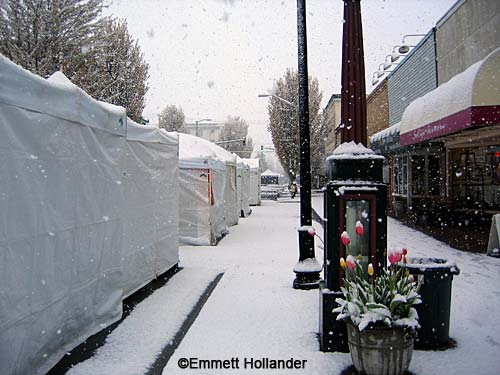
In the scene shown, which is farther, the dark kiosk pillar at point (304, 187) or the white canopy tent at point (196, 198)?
the white canopy tent at point (196, 198)

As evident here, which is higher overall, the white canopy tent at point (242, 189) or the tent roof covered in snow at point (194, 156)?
the tent roof covered in snow at point (194, 156)

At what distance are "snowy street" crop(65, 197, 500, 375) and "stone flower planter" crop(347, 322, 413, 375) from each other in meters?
0.41

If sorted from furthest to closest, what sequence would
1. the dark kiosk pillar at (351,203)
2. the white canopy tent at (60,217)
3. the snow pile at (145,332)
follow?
the dark kiosk pillar at (351,203) → the snow pile at (145,332) → the white canopy tent at (60,217)

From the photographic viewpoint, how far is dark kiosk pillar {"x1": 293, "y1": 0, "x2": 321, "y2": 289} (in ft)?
24.4

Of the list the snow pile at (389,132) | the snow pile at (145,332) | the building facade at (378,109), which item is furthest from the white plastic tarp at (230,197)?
the building facade at (378,109)

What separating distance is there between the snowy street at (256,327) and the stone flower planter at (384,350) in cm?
41

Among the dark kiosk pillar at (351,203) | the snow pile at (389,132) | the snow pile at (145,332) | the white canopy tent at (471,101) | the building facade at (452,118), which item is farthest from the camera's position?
the snow pile at (389,132)

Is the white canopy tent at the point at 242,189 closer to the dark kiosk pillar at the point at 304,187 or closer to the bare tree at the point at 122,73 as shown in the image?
the bare tree at the point at 122,73

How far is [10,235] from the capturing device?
12.3ft

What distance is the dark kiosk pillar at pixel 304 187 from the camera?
24.4ft

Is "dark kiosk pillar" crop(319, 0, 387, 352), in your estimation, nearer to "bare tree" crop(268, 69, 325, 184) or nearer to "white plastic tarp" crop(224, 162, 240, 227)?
"white plastic tarp" crop(224, 162, 240, 227)

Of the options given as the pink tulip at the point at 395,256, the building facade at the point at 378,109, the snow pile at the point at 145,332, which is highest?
the building facade at the point at 378,109

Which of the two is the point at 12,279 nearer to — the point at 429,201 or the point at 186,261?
the point at 186,261

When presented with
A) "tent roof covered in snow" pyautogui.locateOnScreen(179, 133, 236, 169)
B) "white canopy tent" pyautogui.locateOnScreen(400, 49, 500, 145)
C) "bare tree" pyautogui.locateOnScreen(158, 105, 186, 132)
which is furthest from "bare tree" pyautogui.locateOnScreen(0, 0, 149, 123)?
"bare tree" pyautogui.locateOnScreen(158, 105, 186, 132)
